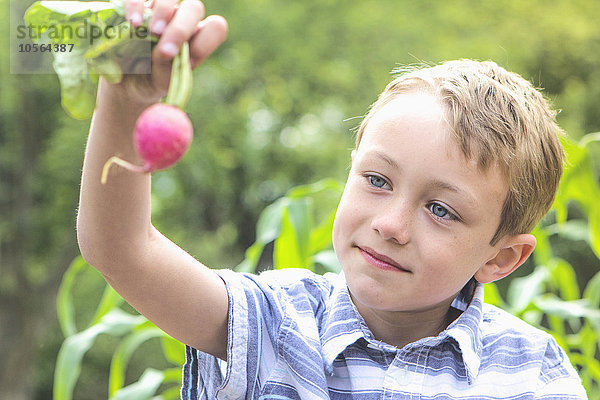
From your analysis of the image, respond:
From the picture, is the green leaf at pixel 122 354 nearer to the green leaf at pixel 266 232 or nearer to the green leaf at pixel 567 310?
the green leaf at pixel 266 232

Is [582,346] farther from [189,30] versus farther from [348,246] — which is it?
[189,30]

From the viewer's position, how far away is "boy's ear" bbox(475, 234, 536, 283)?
0.75 meters

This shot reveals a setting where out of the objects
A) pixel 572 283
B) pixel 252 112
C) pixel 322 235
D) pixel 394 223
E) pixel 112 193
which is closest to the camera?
pixel 112 193

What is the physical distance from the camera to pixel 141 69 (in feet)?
1.37

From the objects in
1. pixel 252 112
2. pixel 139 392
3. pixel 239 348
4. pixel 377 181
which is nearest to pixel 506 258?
pixel 377 181

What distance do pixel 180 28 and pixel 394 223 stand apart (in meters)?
0.29

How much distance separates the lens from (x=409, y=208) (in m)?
0.63

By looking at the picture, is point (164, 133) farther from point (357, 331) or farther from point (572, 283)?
point (572, 283)

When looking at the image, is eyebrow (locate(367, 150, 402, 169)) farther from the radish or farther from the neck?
the radish

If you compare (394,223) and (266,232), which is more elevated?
(394,223)

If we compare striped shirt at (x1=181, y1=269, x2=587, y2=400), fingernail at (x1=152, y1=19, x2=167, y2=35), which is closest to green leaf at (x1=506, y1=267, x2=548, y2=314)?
striped shirt at (x1=181, y1=269, x2=587, y2=400)

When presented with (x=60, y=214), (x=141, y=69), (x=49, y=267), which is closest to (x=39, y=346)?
(x=49, y=267)

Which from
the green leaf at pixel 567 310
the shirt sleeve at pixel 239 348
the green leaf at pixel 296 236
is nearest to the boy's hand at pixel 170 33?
the shirt sleeve at pixel 239 348

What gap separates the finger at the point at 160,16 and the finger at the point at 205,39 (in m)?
0.02
